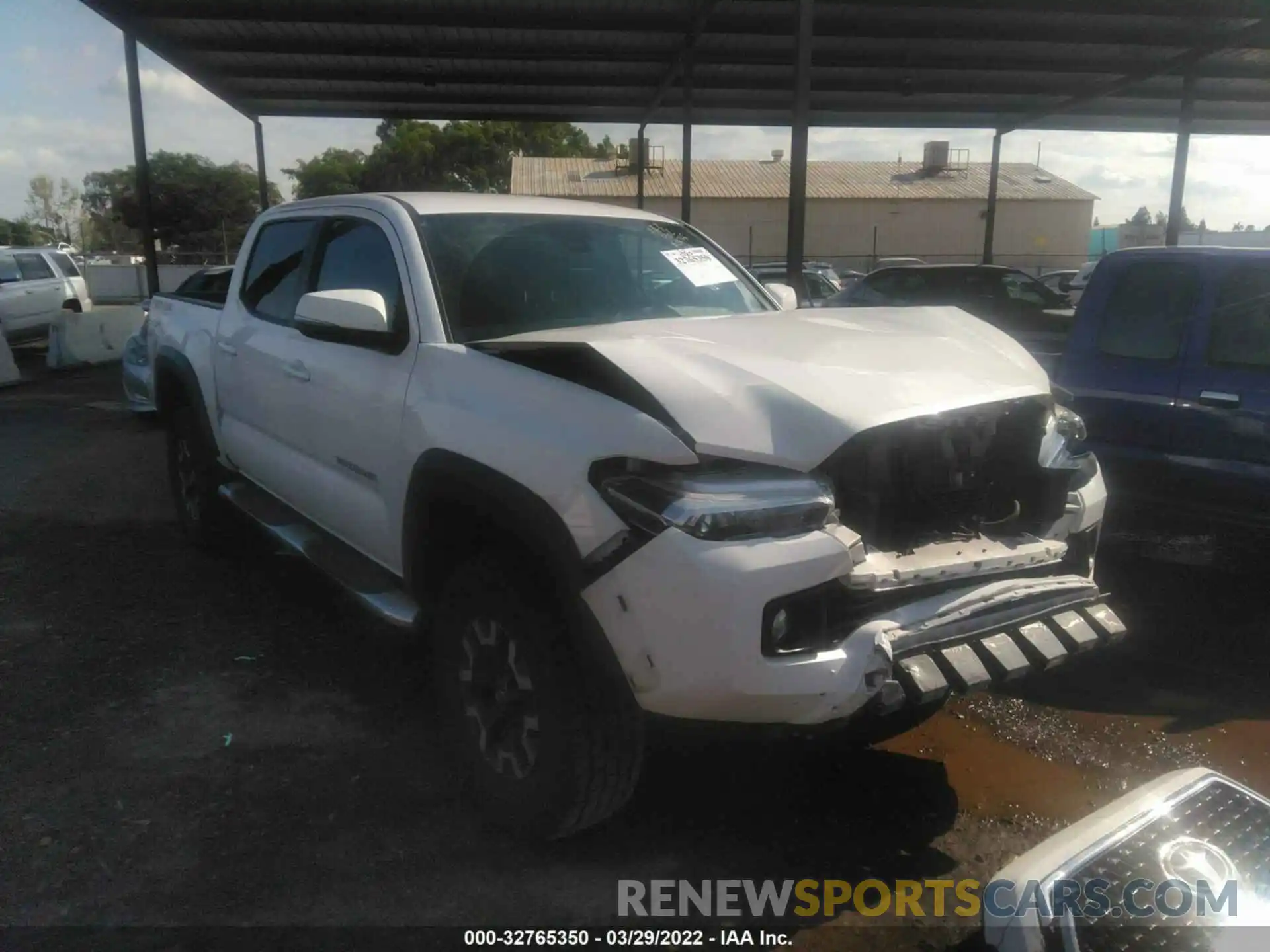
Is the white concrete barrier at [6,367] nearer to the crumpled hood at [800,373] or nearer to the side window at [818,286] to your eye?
the side window at [818,286]

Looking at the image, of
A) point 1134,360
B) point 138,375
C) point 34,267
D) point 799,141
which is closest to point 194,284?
point 138,375

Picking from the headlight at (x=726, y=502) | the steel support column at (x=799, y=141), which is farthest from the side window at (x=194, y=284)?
the headlight at (x=726, y=502)

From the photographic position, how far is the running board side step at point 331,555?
130 inches

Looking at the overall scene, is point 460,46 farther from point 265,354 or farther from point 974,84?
point 265,354

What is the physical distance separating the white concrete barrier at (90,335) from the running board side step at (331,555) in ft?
40.7

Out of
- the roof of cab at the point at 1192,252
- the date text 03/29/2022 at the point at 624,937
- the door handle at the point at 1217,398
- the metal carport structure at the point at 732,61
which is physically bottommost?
the date text 03/29/2022 at the point at 624,937

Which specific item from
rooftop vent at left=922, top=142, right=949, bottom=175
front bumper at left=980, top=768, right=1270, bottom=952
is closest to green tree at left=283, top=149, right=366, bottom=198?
rooftop vent at left=922, top=142, right=949, bottom=175

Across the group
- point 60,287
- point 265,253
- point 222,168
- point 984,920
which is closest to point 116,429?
point 265,253

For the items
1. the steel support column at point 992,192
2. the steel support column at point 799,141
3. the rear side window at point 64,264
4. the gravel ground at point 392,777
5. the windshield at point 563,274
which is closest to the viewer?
the gravel ground at point 392,777

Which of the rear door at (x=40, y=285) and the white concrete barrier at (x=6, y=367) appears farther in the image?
the rear door at (x=40, y=285)

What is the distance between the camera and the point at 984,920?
1.75 metres

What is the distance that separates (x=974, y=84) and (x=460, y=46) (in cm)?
827

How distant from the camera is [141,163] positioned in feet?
46.3

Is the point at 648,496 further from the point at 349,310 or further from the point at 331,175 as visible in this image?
the point at 331,175
